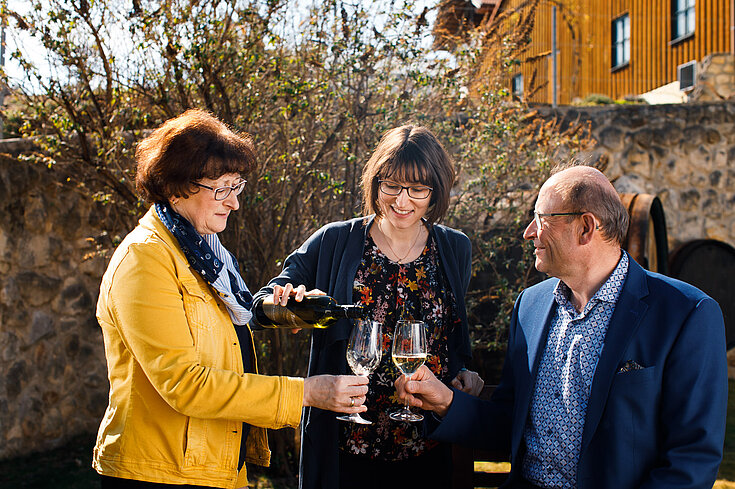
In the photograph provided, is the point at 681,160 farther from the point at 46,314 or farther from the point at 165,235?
the point at 165,235

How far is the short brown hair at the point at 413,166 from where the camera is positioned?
2477mm

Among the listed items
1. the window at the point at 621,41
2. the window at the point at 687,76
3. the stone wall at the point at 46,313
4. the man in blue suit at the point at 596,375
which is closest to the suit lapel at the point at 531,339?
the man in blue suit at the point at 596,375

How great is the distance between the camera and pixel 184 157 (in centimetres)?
187

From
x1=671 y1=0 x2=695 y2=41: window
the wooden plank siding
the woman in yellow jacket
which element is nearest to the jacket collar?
the woman in yellow jacket

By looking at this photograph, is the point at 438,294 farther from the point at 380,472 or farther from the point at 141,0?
the point at 141,0

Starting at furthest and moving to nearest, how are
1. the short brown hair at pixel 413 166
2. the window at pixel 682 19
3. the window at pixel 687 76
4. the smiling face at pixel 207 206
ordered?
the window at pixel 682 19 < the window at pixel 687 76 < the short brown hair at pixel 413 166 < the smiling face at pixel 207 206

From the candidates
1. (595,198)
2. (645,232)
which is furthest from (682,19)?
(595,198)

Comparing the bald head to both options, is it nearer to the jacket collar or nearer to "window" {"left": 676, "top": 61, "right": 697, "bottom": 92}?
the jacket collar

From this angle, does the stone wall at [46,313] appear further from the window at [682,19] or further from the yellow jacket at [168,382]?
the window at [682,19]

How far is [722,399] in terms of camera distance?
184 centimetres

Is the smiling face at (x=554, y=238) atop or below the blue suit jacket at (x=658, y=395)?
atop

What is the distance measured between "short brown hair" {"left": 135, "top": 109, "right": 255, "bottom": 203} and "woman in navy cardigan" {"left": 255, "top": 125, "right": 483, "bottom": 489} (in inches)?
21.8

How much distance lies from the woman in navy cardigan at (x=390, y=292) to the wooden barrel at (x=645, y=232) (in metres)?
1.66

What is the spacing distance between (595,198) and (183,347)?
4.30ft
